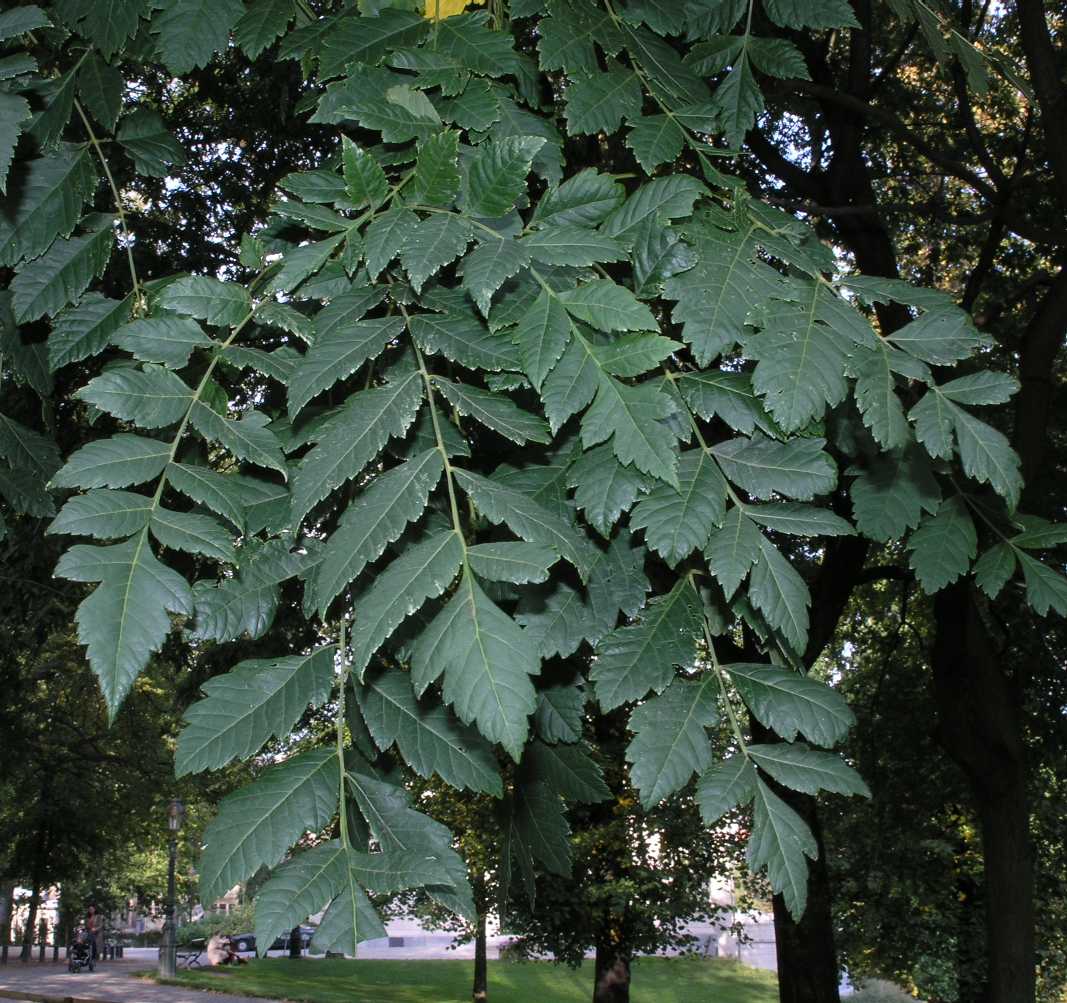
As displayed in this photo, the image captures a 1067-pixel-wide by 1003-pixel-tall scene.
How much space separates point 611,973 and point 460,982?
12541mm

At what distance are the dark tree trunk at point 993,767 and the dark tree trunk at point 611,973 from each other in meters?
7.77

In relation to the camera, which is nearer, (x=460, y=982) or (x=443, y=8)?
(x=443, y=8)

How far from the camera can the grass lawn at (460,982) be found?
2167 cm

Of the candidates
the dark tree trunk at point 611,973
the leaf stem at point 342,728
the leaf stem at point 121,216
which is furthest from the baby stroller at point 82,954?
the leaf stem at point 342,728

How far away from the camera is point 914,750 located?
10.8 metres

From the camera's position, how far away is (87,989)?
19.6 meters

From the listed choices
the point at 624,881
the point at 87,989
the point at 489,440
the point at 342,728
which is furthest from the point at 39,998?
the point at 342,728

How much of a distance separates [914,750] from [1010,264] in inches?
180

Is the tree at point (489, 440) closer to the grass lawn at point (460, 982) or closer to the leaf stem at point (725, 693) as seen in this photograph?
the leaf stem at point (725, 693)

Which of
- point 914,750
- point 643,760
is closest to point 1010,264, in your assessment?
point 914,750

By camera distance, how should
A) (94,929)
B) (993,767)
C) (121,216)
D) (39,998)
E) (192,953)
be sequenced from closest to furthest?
(121,216)
(993,767)
(39,998)
(94,929)
(192,953)

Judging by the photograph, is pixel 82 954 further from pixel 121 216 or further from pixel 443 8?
pixel 443 8

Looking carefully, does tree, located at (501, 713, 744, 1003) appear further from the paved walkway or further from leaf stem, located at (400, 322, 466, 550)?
leaf stem, located at (400, 322, 466, 550)

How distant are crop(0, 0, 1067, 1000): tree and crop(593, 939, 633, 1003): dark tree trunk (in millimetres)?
13022
